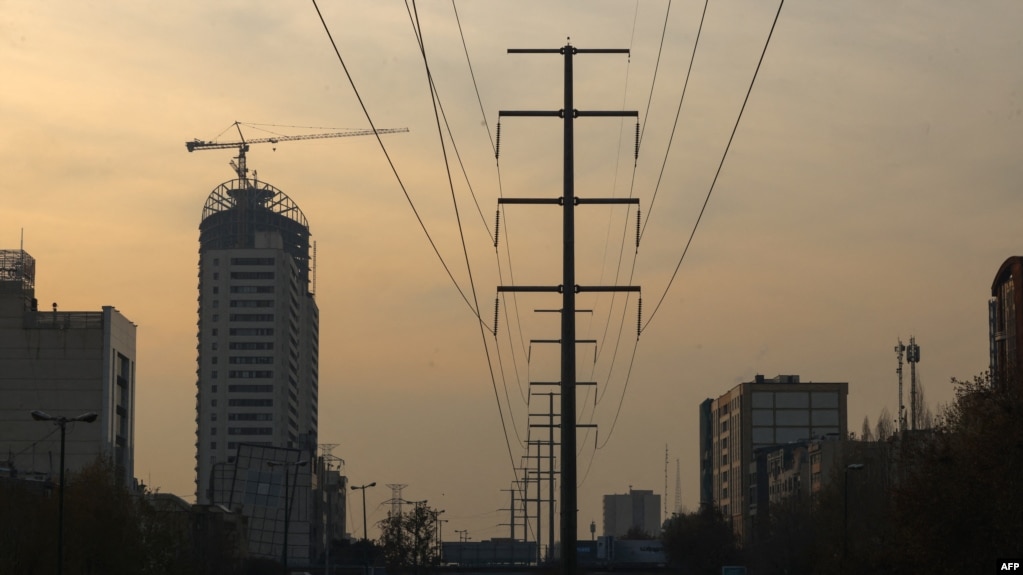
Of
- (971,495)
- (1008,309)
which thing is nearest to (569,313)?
(971,495)

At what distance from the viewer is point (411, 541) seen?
19425cm

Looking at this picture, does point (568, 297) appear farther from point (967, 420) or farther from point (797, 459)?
point (797, 459)

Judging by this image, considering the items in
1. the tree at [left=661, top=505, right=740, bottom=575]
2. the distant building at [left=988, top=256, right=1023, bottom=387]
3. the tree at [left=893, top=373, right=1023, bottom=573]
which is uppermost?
the distant building at [left=988, top=256, right=1023, bottom=387]

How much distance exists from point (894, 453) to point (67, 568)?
77168 millimetres

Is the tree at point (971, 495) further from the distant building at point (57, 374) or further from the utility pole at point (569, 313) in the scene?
the distant building at point (57, 374)

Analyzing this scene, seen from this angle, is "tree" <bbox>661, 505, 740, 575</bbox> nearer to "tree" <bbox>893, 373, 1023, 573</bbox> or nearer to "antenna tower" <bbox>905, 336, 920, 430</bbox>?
"antenna tower" <bbox>905, 336, 920, 430</bbox>

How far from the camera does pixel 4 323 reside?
18338 cm

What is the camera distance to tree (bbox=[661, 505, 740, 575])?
185 metres

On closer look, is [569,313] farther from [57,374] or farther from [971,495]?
[57,374]

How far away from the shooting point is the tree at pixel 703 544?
185 m

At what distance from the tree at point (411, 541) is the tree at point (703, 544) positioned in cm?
3022

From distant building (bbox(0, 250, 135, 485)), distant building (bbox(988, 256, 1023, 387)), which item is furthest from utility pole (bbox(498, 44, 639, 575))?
distant building (bbox(0, 250, 135, 485))

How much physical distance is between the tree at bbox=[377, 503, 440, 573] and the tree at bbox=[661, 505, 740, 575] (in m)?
30.2

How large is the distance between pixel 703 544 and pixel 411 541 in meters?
36.4
